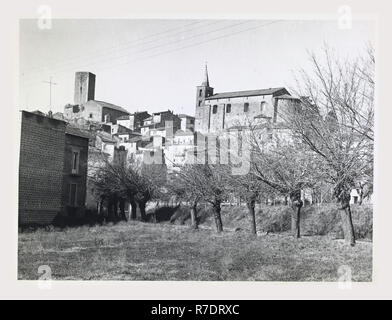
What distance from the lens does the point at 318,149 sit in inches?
477

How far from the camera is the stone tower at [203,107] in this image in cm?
1335

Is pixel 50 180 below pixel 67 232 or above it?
above

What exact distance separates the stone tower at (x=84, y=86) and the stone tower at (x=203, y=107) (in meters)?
3.21

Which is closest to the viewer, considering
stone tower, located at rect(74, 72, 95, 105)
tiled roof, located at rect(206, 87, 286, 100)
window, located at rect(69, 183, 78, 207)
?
stone tower, located at rect(74, 72, 95, 105)

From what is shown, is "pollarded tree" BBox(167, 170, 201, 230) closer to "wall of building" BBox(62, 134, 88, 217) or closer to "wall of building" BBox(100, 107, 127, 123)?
"wall of building" BBox(62, 134, 88, 217)

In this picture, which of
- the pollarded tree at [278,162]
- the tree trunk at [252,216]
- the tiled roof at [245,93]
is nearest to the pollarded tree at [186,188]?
the tree trunk at [252,216]

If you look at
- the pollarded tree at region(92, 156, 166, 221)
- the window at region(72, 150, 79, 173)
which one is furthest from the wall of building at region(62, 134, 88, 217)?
the pollarded tree at region(92, 156, 166, 221)

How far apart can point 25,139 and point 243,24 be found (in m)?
8.24

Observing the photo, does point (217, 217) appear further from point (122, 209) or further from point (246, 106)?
point (246, 106)

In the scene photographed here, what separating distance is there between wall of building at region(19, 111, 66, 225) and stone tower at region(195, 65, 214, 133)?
521cm

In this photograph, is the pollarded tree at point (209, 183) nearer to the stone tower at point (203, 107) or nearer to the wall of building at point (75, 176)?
the stone tower at point (203, 107)

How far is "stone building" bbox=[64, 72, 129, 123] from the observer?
12758 mm
